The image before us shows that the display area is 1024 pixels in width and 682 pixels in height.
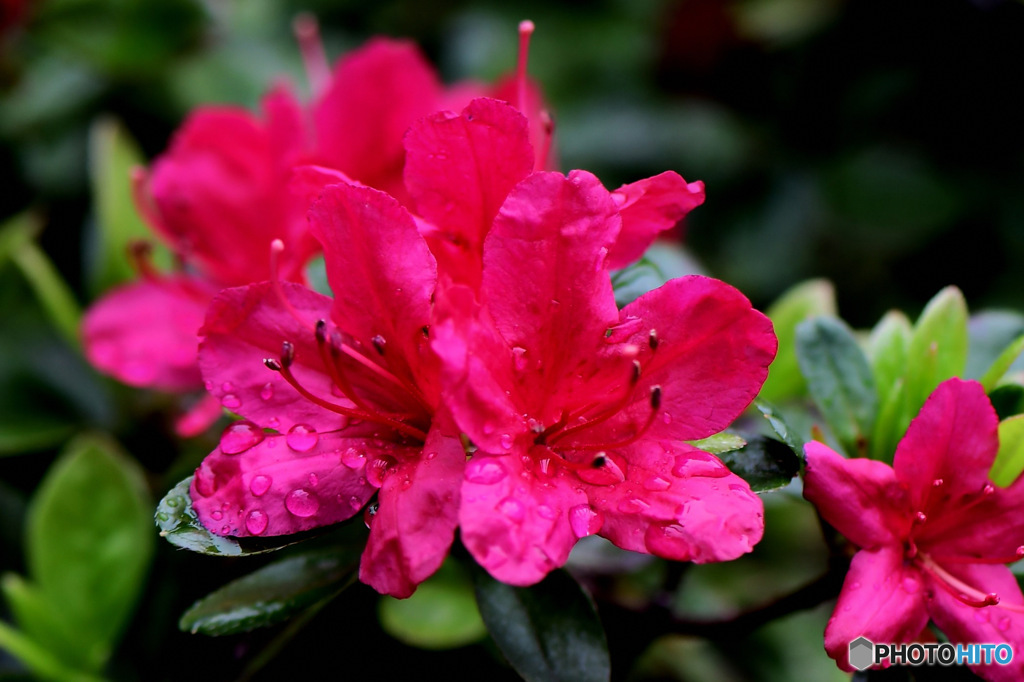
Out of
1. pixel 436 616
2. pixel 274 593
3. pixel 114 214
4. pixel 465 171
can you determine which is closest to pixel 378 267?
pixel 465 171

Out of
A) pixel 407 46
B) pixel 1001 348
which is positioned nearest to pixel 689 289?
pixel 1001 348

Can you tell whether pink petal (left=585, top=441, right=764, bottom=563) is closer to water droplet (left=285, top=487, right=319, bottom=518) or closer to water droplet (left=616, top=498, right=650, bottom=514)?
water droplet (left=616, top=498, right=650, bottom=514)

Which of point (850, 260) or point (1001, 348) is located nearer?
point (1001, 348)

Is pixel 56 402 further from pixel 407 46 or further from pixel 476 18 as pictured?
pixel 476 18

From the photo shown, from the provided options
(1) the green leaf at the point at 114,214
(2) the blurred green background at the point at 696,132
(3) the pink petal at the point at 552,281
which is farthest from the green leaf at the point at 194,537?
(1) the green leaf at the point at 114,214

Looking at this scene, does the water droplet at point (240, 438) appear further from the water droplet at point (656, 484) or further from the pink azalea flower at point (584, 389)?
the water droplet at point (656, 484)

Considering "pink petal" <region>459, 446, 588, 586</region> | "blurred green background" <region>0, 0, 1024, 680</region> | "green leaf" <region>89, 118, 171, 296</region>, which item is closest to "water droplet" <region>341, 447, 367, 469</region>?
"pink petal" <region>459, 446, 588, 586</region>

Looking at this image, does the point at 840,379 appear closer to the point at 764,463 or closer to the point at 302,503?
the point at 764,463
